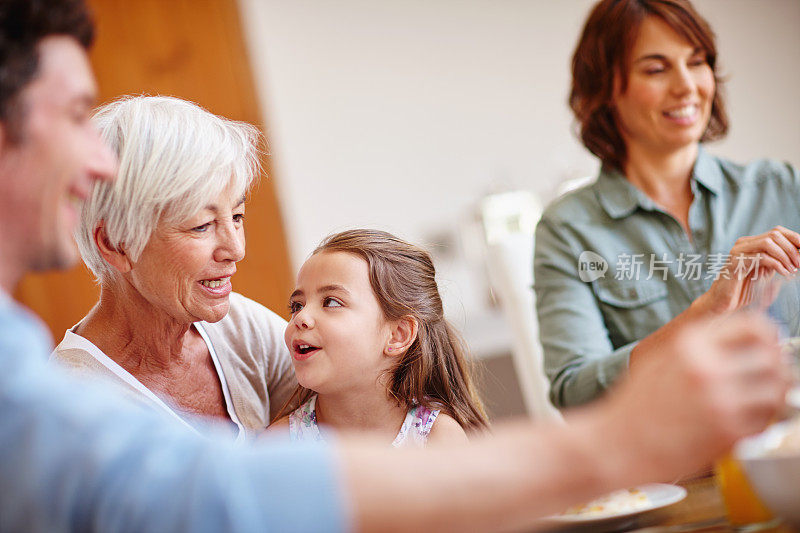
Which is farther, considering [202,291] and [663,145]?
[663,145]

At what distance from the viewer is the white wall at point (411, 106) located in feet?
13.1

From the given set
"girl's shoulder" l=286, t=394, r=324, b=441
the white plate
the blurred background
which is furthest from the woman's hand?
the blurred background

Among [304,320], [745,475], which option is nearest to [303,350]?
[304,320]

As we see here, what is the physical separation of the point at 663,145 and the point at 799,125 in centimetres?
239

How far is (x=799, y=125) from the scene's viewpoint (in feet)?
12.4

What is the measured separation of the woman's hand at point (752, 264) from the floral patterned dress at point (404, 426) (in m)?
0.52

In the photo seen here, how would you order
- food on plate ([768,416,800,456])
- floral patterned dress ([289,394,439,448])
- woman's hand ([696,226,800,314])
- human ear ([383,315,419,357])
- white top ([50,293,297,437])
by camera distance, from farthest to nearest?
human ear ([383,315,419,357]), floral patterned dress ([289,394,439,448]), white top ([50,293,297,437]), woman's hand ([696,226,800,314]), food on plate ([768,416,800,456])

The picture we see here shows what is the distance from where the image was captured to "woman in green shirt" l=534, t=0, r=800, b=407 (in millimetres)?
1737

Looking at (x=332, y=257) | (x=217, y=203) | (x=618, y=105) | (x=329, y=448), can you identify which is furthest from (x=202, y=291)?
(x=618, y=105)

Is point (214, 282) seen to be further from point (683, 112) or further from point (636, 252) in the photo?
point (683, 112)

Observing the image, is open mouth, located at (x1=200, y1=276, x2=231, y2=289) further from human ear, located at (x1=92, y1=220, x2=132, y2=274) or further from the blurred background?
the blurred background

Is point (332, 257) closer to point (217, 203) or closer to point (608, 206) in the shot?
point (217, 203)

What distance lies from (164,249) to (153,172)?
5.1 inches

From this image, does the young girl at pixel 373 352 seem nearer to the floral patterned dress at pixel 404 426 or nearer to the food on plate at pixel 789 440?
the floral patterned dress at pixel 404 426
